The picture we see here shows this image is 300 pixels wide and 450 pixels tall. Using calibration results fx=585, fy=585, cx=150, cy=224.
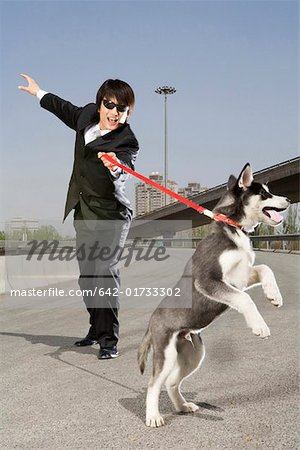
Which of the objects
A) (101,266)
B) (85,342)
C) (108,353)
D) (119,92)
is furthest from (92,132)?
(85,342)

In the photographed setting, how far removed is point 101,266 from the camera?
6.99 metres

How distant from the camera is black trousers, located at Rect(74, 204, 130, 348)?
6770 millimetres

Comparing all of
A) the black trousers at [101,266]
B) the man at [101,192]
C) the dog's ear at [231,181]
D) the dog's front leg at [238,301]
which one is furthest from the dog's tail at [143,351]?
the black trousers at [101,266]

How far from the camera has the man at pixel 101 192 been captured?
6.05 meters

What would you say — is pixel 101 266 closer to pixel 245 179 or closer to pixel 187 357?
pixel 187 357

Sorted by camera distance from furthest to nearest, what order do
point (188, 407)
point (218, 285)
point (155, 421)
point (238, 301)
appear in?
point (188, 407) < point (155, 421) < point (218, 285) < point (238, 301)

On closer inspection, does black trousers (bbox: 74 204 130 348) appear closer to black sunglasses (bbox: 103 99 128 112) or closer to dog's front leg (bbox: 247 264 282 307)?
black sunglasses (bbox: 103 99 128 112)

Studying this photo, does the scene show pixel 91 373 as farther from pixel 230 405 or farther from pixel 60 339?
pixel 60 339

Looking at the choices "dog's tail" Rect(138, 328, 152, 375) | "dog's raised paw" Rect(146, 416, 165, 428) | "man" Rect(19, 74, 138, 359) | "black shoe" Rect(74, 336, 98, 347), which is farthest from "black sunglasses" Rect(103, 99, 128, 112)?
"black shoe" Rect(74, 336, 98, 347)

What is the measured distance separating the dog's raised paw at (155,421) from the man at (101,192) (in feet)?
7.58

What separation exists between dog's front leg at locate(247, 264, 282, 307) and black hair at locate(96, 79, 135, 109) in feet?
9.09

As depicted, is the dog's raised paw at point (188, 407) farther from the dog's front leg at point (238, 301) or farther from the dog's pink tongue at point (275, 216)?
the dog's pink tongue at point (275, 216)

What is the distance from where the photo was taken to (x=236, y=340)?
7.89 metres

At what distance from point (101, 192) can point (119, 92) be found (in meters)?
1.15
